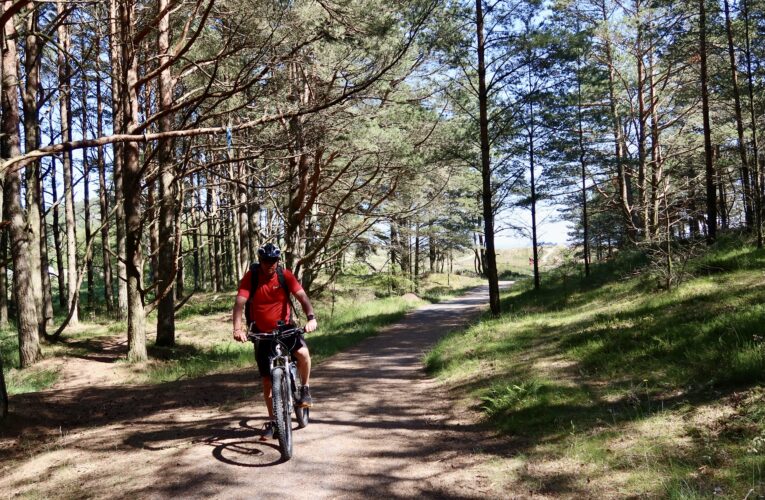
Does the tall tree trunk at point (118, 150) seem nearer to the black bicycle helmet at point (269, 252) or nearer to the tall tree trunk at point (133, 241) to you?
the tall tree trunk at point (133, 241)

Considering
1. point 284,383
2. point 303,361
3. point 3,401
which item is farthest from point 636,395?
point 3,401

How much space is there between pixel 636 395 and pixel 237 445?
419 centimetres

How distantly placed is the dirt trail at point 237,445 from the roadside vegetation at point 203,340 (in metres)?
Result: 1.57

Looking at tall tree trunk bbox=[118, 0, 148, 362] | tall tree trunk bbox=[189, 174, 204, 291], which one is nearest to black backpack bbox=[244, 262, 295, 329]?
tall tree trunk bbox=[189, 174, 204, 291]

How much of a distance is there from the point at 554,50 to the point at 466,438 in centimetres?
1146

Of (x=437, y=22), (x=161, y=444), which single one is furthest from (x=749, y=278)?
(x=161, y=444)

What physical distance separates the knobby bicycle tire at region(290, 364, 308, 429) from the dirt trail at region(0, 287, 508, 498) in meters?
0.12

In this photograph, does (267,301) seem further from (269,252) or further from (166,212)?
(166,212)

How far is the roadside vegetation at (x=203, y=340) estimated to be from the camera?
10.1 metres

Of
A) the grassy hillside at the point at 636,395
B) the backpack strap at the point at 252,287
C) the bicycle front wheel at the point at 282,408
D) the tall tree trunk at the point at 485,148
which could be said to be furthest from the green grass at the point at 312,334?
the bicycle front wheel at the point at 282,408

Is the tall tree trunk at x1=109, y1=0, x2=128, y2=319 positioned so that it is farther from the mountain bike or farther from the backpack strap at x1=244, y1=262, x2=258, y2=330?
the mountain bike

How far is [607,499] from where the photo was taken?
135 inches

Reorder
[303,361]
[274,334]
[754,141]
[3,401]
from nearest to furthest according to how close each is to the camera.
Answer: [274,334]
[303,361]
[3,401]
[754,141]

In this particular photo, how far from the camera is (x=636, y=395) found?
5.20 m
